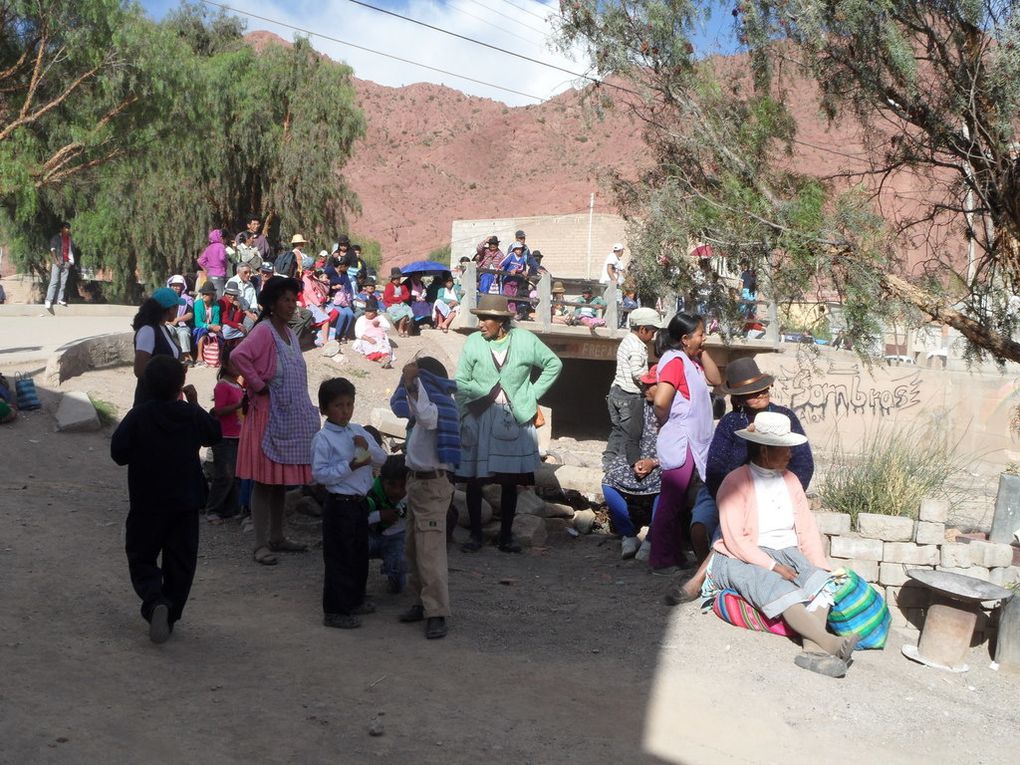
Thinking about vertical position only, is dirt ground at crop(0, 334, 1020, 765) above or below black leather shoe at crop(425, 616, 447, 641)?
below

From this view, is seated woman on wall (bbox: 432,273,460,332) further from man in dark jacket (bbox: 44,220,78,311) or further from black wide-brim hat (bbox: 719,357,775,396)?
black wide-brim hat (bbox: 719,357,775,396)

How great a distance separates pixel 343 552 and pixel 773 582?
7.59 ft

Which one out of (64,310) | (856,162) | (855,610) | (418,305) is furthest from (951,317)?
(64,310)

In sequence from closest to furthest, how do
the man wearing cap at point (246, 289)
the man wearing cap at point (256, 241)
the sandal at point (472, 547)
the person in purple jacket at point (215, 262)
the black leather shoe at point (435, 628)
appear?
the black leather shoe at point (435, 628) < the sandal at point (472, 547) < the man wearing cap at point (246, 289) < the person in purple jacket at point (215, 262) < the man wearing cap at point (256, 241)

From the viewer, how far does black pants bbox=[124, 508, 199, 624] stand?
4660 mm

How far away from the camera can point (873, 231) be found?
25.2ft

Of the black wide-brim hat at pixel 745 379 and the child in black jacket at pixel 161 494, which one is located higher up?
the black wide-brim hat at pixel 745 379

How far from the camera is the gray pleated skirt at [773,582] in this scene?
17.4 feet

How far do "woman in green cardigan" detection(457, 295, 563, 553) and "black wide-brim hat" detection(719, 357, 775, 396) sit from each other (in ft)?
4.42

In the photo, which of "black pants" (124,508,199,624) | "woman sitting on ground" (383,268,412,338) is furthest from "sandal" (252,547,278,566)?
"woman sitting on ground" (383,268,412,338)

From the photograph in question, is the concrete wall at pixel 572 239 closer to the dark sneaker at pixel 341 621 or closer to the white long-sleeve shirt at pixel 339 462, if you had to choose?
the white long-sleeve shirt at pixel 339 462

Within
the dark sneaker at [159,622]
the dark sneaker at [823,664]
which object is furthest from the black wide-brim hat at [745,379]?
the dark sneaker at [159,622]

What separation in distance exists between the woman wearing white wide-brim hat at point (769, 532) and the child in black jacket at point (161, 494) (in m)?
2.86

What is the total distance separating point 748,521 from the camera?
551 centimetres
